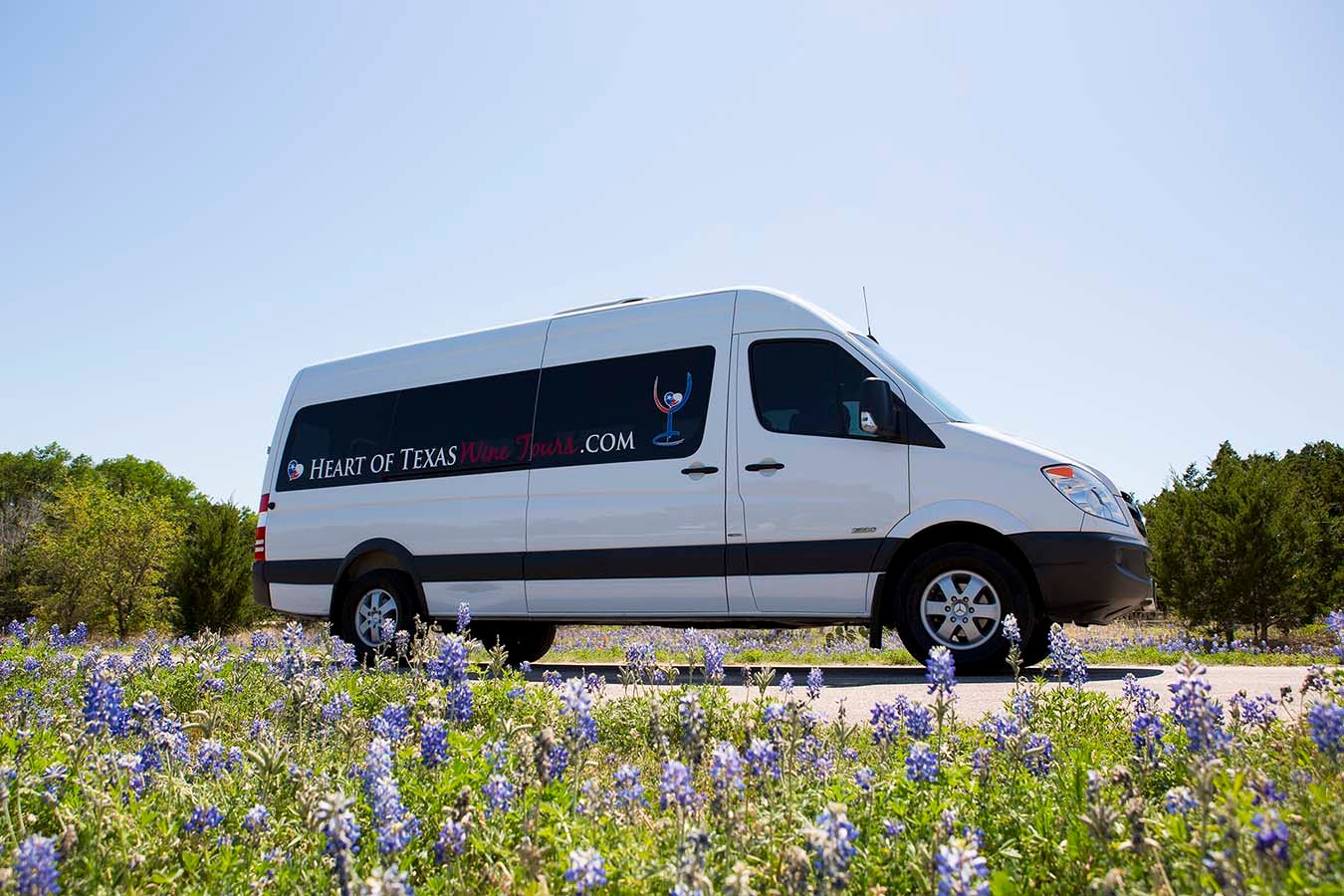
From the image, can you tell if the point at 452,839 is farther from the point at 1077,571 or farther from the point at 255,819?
the point at 1077,571

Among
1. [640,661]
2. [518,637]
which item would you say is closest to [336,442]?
[518,637]

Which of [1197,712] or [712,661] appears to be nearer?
[1197,712]

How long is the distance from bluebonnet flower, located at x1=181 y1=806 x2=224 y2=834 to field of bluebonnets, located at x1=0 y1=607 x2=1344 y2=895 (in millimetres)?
16

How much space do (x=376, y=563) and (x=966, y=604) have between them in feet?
18.2

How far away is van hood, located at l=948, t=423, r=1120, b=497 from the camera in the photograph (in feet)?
21.5

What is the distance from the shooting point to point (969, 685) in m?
5.82

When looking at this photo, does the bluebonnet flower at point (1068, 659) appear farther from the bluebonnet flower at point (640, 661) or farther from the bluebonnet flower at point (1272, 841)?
the bluebonnet flower at point (1272, 841)

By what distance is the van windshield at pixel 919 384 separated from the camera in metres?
6.95

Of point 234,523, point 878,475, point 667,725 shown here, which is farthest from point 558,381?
point 234,523

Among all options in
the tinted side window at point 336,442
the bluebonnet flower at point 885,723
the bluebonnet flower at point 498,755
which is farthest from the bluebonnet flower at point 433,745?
the tinted side window at point 336,442

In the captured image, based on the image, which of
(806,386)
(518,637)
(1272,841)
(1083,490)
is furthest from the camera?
(518,637)

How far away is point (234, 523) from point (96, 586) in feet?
28.2

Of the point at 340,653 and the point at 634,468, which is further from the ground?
the point at 634,468

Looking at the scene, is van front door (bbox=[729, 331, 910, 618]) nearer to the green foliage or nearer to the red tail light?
the red tail light
